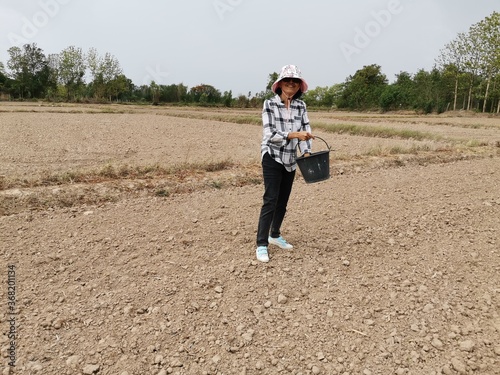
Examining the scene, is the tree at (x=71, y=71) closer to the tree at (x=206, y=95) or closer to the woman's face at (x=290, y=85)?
the tree at (x=206, y=95)

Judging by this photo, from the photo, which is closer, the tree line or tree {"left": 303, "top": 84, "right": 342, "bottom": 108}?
the tree line

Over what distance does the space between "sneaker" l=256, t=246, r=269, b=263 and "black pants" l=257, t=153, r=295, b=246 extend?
0.11 feet

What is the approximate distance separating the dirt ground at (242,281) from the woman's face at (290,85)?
1.33 m

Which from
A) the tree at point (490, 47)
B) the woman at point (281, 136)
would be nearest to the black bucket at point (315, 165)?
the woman at point (281, 136)

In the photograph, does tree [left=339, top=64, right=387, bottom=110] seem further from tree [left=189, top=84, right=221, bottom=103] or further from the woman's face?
the woman's face

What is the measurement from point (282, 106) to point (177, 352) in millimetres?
1837

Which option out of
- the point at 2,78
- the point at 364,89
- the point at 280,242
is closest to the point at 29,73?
the point at 2,78

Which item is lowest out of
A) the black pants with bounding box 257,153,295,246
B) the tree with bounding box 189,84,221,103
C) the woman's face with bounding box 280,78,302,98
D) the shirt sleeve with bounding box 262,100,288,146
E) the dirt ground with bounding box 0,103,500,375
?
the dirt ground with bounding box 0,103,500,375

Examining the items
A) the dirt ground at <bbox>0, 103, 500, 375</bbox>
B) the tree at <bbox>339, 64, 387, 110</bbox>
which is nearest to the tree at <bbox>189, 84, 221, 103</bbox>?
the tree at <bbox>339, 64, 387, 110</bbox>

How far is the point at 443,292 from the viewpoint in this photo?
8.21 ft

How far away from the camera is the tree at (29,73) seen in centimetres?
4488

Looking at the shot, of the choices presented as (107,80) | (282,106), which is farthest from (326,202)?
(107,80)

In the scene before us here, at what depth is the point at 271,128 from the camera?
8.90 feet

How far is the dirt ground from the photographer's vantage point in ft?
6.41
